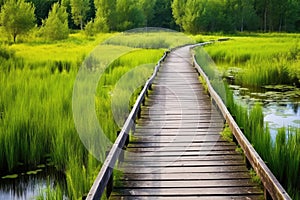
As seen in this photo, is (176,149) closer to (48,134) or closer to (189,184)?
(189,184)

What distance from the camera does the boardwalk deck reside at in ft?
14.0

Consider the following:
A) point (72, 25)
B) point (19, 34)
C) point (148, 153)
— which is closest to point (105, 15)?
point (72, 25)

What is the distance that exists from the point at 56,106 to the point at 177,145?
2.78m

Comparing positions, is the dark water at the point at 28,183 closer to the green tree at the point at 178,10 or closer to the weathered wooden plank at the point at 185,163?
the weathered wooden plank at the point at 185,163

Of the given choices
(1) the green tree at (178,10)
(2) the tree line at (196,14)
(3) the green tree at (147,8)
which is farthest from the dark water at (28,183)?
(3) the green tree at (147,8)

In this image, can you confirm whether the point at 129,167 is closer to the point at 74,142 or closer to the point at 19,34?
the point at 74,142

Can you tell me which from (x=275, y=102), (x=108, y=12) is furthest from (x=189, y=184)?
(x=108, y=12)

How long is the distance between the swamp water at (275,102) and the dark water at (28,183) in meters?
4.11

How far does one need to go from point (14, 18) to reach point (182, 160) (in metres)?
30.9

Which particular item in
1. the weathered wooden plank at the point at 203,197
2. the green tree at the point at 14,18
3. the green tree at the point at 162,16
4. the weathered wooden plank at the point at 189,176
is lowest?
the weathered wooden plank at the point at 203,197

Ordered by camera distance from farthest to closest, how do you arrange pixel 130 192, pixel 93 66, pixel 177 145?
1. pixel 93 66
2. pixel 177 145
3. pixel 130 192

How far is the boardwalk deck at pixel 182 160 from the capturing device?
4.26 meters

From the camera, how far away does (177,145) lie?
589cm

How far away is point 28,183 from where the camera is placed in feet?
18.4
